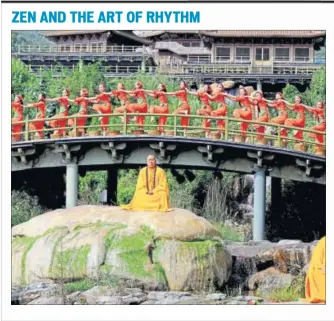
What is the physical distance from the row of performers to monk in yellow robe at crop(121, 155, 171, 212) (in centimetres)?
105

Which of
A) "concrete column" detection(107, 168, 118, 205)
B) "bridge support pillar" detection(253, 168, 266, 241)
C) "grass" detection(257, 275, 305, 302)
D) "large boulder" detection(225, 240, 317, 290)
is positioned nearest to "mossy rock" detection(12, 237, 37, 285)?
"concrete column" detection(107, 168, 118, 205)

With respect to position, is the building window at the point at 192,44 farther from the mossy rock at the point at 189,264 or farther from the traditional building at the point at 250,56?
the mossy rock at the point at 189,264

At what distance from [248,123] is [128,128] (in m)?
1.69

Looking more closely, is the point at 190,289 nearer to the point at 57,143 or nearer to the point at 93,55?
the point at 57,143

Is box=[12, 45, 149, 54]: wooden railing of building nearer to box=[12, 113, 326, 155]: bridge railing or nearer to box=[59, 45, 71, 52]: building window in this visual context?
box=[59, 45, 71, 52]: building window

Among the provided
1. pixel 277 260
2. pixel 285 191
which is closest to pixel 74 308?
pixel 277 260

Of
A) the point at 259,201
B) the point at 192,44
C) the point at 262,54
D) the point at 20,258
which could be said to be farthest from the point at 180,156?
the point at 192,44

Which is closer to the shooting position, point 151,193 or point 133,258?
point 133,258

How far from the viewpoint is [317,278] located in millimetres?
20969

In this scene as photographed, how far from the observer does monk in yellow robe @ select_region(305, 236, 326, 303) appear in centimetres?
2086

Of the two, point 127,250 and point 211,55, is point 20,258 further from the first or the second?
point 211,55

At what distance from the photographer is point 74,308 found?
20688mm

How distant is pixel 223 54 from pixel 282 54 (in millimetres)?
1311

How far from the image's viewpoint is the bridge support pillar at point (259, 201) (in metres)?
22.8
